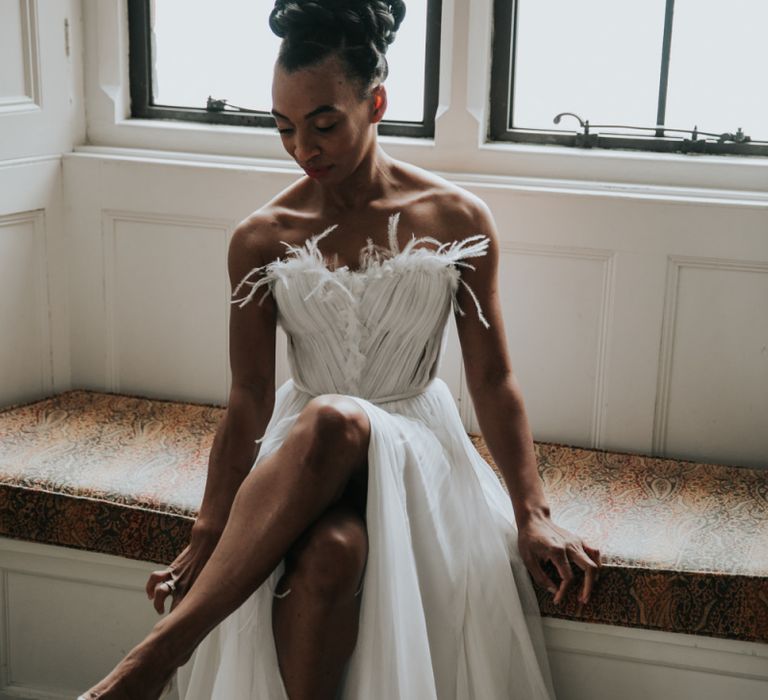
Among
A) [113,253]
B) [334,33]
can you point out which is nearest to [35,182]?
[113,253]

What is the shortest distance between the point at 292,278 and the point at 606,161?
0.86 m

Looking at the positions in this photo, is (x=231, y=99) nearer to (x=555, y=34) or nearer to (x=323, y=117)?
(x=555, y=34)

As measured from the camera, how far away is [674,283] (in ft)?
8.02

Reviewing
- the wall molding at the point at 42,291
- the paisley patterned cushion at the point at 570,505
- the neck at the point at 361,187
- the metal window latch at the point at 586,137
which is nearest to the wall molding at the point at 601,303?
the paisley patterned cushion at the point at 570,505

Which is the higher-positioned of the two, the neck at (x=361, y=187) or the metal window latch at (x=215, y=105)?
the metal window latch at (x=215, y=105)

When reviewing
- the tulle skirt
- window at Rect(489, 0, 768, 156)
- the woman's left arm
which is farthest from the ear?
window at Rect(489, 0, 768, 156)

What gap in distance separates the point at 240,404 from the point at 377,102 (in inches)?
21.8

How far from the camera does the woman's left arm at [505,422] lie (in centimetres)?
193

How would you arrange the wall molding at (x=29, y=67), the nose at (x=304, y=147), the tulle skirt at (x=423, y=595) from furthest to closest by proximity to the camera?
the wall molding at (x=29, y=67), the nose at (x=304, y=147), the tulle skirt at (x=423, y=595)

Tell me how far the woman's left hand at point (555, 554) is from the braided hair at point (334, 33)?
0.76 metres

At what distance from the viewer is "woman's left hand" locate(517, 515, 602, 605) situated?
6.29 ft

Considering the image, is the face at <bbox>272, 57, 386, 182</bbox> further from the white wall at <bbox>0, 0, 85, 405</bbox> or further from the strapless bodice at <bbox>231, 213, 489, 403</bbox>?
the white wall at <bbox>0, 0, 85, 405</bbox>

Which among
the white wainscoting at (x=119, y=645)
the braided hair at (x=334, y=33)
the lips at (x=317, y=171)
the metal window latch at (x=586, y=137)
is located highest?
the braided hair at (x=334, y=33)

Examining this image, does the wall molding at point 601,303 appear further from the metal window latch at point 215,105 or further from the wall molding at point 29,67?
the wall molding at point 29,67
